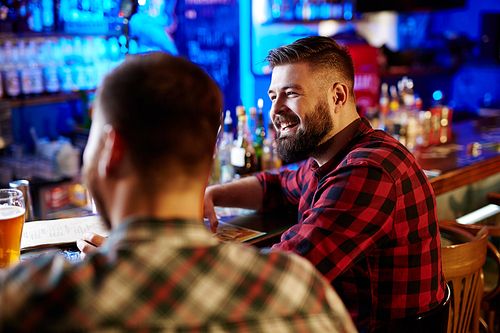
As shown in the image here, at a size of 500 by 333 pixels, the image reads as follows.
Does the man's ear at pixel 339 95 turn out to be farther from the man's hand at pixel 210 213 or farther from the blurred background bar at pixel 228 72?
the blurred background bar at pixel 228 72

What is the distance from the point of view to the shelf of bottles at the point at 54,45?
10.7 feet

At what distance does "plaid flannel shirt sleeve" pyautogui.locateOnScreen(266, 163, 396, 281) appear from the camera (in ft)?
3.80

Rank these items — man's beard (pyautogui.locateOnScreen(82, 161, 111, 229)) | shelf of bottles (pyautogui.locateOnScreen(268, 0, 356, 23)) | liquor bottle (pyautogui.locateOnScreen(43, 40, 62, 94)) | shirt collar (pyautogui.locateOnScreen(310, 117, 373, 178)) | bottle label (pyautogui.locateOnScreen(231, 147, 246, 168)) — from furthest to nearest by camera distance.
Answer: shelf of bottles (pyautogui.locateOnScreen(268, 0, 356, 23)) → liquor bottle (pyautogui.locateOnScreen(43, 40, 62, 94)) → bottle label (pyautogui.locateOnScreen(231, 147, 246, 168)) → shirt collar (pyautogui.locateOnScreen(310, 117, 373, 178)) → man's beard (pyautogui.locateOnScreen(82, 161, 111, 229))

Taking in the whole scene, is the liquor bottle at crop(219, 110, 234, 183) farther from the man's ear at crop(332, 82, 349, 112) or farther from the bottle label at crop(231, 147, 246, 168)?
the man's ear at crop(332, 82, 349, 112)

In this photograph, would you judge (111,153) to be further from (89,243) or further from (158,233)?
(89,243)

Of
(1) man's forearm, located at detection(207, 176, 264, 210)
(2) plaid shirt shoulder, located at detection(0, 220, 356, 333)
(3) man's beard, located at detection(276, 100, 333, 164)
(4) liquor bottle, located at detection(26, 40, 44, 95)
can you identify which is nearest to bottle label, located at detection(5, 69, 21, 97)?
(4) liquor bottle, located at detection(26, 40, 44, 95)

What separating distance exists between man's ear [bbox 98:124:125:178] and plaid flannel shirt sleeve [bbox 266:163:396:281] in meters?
0.62

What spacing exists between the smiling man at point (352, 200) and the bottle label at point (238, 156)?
70 centimetres

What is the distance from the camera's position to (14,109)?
3734 millimetres

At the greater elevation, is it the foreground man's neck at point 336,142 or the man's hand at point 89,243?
the foreground man's neck at point 336,142

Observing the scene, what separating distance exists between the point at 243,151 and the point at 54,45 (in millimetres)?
2016

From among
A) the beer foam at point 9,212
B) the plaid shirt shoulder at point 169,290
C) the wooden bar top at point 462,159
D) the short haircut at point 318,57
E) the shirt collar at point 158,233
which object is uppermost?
the short haircut at point 318,57

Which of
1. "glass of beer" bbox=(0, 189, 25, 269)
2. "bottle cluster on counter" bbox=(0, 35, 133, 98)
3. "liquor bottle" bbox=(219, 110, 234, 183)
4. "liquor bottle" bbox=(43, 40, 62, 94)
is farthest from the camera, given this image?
"liquor bottle" bbox=(43, 40, 62, 94)

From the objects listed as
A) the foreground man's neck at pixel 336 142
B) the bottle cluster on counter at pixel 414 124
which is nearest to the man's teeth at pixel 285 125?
the foreground man's neck at pixel 336 142
